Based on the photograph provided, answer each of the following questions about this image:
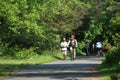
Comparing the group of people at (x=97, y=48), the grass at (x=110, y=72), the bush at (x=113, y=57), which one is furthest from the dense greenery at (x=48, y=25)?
the grass at (x=110, y=72)

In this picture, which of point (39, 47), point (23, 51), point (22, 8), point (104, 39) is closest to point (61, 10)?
point (39, 47)

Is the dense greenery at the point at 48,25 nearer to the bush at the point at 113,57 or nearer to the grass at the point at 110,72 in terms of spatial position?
the bush at the point at 113,57

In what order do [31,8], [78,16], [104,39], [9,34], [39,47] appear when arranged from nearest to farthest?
[31,8] < [9,34] < [39,47] < [78,16] < [104,39]

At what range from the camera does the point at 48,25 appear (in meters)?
43.1

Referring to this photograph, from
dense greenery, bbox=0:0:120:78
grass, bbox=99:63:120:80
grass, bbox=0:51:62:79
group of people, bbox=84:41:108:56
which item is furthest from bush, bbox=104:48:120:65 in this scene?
group of people, bbox=84:41:108:56

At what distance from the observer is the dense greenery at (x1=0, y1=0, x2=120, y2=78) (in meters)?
29.9

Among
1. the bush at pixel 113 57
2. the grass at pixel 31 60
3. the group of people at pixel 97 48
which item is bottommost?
the group of people at pixel 97 48

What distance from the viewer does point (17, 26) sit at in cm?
3325

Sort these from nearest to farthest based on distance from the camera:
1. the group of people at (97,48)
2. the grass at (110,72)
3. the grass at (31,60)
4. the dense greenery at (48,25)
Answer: the grass at (110,72)
the grass at (31,60)
the dense greenery at (48,25)
the group of people at (97,48)

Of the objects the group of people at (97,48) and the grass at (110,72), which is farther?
the group of people at (97,48)

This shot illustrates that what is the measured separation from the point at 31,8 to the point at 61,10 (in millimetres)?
9319

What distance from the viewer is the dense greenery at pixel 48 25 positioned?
1176 inches

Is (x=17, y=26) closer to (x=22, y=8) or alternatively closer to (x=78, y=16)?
(x=22, y=8)

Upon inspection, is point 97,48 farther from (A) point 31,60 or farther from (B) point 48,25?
(A) point 31,60
